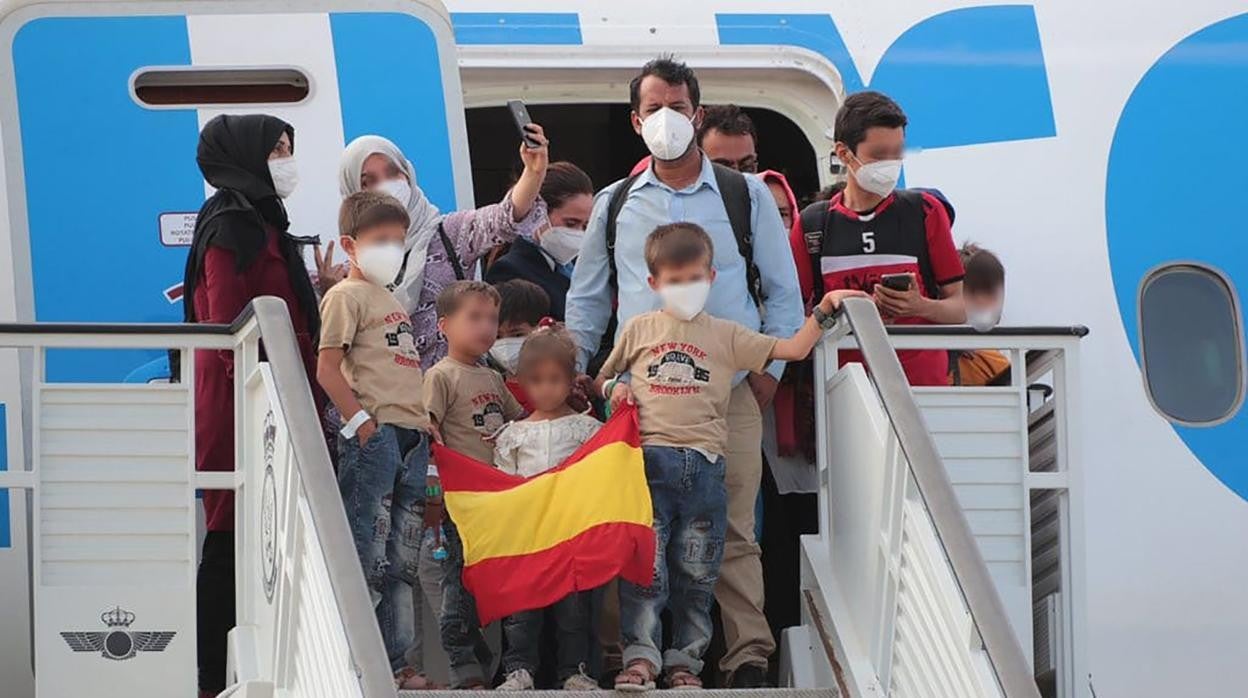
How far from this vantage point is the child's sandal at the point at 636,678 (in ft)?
19.1

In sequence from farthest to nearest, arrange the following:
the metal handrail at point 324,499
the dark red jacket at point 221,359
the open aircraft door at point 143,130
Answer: the open aircraft door at point 143,130
the dark red jacket at point 221,359
the metal handrail at point 324,499

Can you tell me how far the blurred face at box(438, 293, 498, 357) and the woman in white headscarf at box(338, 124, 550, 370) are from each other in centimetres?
55

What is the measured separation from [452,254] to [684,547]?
1562mm

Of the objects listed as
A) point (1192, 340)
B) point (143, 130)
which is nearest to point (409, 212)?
point (143, 130)

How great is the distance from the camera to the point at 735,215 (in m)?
6.68

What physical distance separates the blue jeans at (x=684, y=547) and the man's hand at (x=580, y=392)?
50 cm

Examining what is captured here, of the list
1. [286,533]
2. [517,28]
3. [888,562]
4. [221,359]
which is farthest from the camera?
[517,28]

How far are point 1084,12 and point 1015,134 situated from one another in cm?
64

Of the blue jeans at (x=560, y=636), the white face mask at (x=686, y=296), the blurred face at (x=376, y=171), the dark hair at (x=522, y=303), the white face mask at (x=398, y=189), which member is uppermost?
the blurred face at (x=376, y=171)

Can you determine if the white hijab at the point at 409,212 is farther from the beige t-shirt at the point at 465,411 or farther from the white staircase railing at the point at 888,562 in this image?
the white staircase railing at the point at 888,562

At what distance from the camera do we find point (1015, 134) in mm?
8812

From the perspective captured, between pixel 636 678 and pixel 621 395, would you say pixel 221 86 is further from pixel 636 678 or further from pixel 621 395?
pixel 636 678

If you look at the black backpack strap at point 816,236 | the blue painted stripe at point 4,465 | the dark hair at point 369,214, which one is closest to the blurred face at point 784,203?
the black backpack strap at point 816,236

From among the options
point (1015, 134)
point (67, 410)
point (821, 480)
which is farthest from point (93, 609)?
point (1015, 134)
